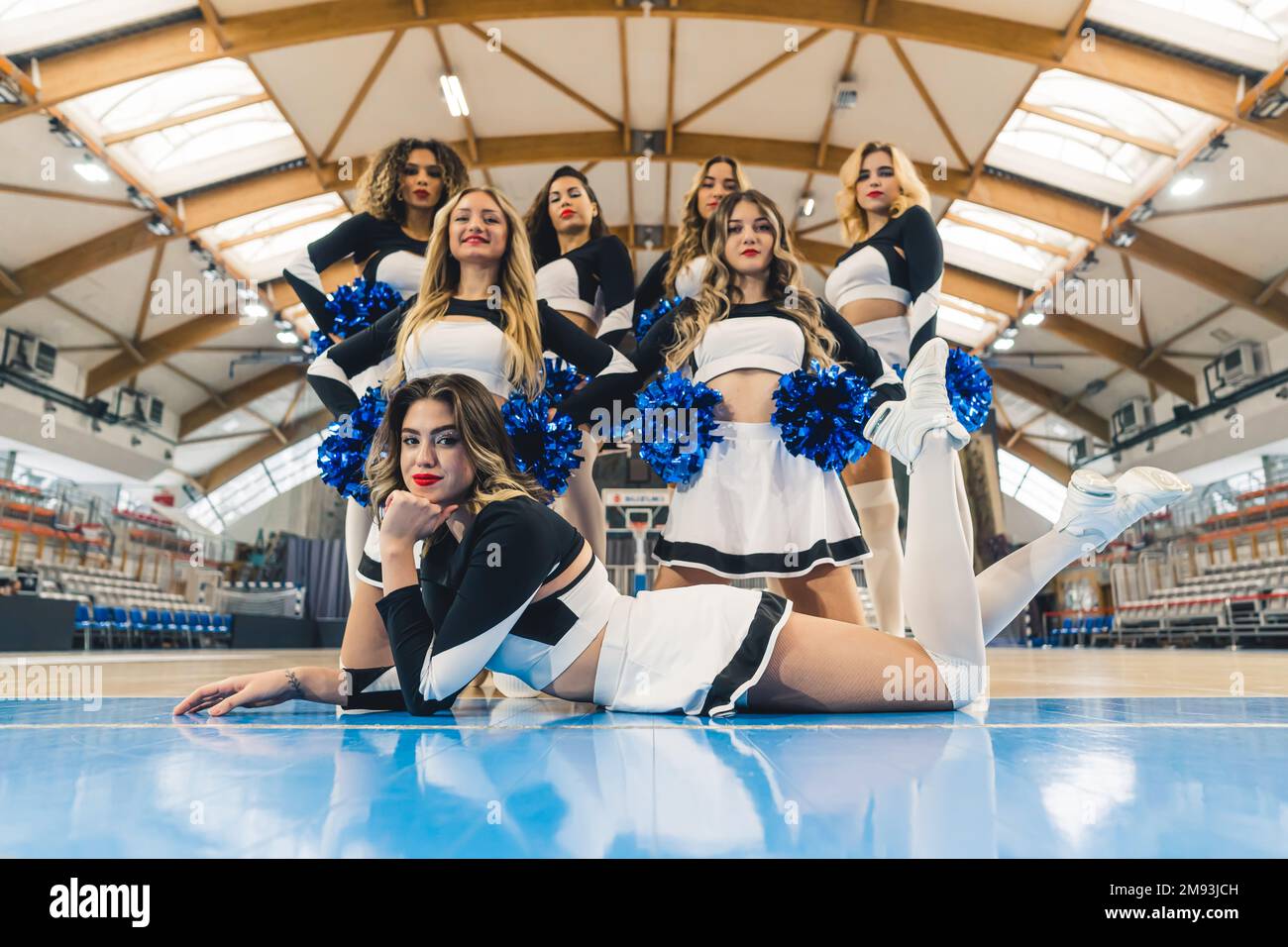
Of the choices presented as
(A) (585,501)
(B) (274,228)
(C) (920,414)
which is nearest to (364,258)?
(A) (585,501)

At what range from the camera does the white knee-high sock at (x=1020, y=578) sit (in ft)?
7.04

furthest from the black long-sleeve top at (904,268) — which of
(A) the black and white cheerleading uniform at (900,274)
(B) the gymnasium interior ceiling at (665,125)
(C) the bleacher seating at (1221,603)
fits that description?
(C) the bleacher seating at (1221,603)

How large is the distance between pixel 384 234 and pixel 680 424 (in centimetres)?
138

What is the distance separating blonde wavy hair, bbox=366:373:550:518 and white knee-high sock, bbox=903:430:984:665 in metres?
0.90

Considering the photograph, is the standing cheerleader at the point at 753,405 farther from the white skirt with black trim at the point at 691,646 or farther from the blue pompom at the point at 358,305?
the blue pompom at the point at 358,305

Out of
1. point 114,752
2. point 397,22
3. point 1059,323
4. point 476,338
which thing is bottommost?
point 114,752

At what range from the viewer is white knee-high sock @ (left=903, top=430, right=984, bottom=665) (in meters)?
1.94

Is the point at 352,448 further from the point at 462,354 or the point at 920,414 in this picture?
the point at 920,414

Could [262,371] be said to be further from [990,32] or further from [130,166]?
[990,32]

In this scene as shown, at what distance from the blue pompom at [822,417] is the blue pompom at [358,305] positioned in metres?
1.37

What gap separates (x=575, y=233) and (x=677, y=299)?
82 cm

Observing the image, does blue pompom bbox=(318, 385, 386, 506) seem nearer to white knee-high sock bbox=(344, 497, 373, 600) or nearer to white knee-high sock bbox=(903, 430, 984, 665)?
white knee-high sock bbox=(344, 497, 373, 600)

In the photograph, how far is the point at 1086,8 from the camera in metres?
8.11
